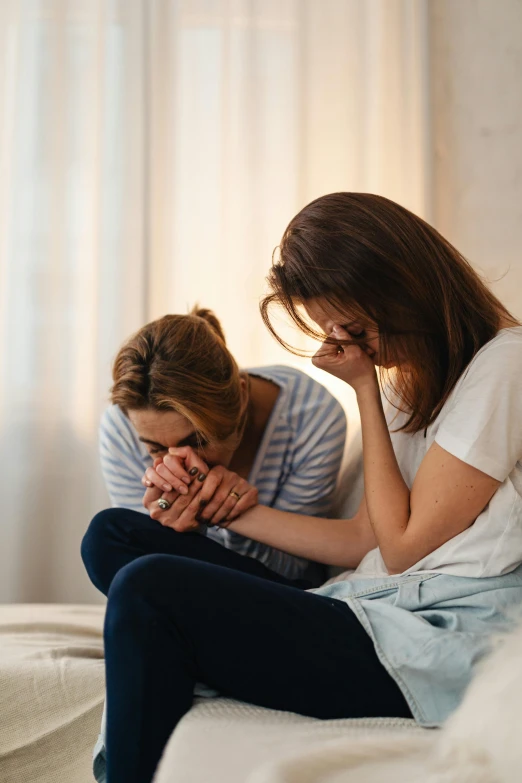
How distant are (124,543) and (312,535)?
12.7 inches

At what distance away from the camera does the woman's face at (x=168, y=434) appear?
55.6 inches

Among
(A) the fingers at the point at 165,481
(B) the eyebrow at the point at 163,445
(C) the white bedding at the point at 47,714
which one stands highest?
(B) the eyebrow at the point at 163,445

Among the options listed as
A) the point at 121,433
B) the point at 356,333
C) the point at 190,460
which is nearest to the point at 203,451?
the point at 190,460

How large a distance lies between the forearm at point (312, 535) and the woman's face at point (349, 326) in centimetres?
33

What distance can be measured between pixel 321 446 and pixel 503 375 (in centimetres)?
55

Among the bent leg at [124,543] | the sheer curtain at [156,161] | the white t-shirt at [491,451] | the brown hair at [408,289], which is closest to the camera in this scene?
the white t-shirt at [491,451]

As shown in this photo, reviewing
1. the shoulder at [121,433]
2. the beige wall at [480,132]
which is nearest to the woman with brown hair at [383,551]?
the shoulder at [121,433]

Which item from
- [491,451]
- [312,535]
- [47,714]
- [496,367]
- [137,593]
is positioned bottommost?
[47,714]

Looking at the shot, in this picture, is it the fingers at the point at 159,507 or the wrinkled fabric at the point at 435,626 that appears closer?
the wrinkled fabric at the point at 435,626

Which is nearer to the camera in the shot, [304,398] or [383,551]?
[383,551]

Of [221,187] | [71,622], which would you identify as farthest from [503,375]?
[221,187]

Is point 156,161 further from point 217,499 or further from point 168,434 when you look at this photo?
point 217,499

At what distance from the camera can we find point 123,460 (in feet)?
5.37

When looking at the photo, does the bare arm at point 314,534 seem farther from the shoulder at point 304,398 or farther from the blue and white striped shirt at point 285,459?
the shoulder at point 304,398
